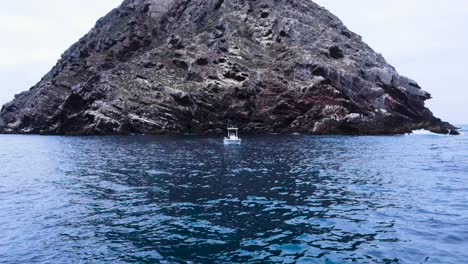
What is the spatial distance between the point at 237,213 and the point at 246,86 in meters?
98.8

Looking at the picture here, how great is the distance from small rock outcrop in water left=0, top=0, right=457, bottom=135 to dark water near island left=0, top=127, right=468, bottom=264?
68.7 meters

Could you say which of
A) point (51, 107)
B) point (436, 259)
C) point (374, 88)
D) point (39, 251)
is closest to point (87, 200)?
point (39, 251)

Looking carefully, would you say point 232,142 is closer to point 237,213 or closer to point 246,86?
point 246,86

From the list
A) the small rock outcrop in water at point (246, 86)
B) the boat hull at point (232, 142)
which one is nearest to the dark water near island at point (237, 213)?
the boat hull at point (232, 142)

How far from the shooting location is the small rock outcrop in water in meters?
119

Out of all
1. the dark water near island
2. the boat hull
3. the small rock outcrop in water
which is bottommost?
the dark water near island

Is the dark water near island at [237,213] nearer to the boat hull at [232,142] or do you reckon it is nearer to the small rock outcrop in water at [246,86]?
the boat hull at [232,142]

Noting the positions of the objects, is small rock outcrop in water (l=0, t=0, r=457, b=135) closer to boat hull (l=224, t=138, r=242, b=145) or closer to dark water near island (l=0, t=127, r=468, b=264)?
boat hull (l=224, t=138, r=242, b=145)

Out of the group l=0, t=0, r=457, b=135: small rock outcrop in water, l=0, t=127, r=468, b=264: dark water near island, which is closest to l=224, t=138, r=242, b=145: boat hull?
l=0, t=127, r=468, b=264: dark water near island

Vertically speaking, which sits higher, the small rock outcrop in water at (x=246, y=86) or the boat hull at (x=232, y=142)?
the small rock outcrop in water at (x=246, y=86)

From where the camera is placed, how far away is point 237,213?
26438 mm

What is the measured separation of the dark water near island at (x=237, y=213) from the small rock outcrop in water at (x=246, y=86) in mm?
68692

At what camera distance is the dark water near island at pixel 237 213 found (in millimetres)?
18750

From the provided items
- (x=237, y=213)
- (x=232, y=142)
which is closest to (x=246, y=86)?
(x=232, y=142)
